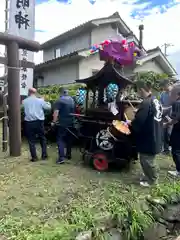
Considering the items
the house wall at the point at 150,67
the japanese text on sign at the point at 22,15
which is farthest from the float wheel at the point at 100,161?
the house wall at the point at 150,67

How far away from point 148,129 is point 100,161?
5.02ft

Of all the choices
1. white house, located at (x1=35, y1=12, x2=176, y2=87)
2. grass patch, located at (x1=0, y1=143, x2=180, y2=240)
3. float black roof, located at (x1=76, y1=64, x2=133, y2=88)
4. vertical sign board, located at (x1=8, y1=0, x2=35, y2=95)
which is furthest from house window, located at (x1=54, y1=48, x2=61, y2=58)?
grass patch, located at (x1=0, y1=143, x2=180, y2=240)

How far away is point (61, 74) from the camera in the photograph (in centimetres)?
1769

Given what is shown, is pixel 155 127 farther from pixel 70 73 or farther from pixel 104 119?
pixel 70 73

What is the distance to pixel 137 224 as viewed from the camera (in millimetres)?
3596

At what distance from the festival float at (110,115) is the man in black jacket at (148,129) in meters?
0.60

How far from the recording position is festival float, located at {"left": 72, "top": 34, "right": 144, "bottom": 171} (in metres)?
5.84

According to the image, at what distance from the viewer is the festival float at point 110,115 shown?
5.84 meters

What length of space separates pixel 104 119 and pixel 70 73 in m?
11.1

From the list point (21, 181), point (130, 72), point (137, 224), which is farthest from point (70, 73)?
point (137, 224)

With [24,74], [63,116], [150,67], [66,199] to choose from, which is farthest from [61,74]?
[66,199]

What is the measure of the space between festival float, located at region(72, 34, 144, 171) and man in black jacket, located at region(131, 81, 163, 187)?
60 cm

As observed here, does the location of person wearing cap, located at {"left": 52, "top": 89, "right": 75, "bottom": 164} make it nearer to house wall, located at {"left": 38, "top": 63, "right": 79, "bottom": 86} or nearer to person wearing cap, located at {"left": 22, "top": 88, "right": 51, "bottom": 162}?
person wearing cap, located at {"left": 22, "top": 88, "right": 51, "bottom": 162}

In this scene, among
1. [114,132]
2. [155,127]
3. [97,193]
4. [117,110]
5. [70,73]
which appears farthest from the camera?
[70,73]
